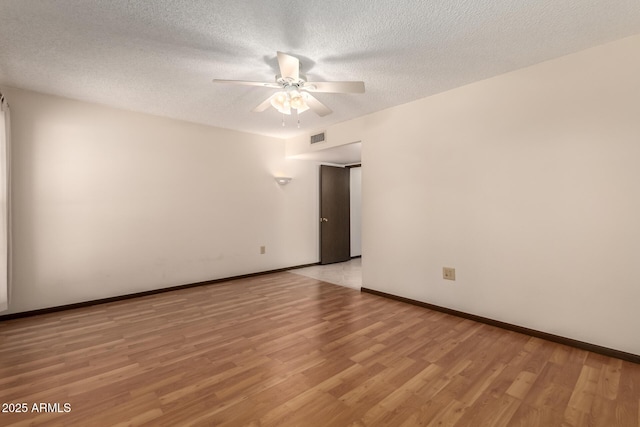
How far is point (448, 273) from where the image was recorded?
3232 mm

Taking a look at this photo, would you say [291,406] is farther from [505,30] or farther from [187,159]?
[187,159]

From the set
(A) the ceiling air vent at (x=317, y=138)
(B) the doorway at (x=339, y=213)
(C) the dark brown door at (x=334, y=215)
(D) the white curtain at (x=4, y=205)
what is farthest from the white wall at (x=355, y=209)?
(D) the white curtain at (x=4, y=205)

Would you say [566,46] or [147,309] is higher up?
[566,46]

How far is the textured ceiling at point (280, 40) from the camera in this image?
1.86m

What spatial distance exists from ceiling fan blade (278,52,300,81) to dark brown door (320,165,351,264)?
3731 millimetres

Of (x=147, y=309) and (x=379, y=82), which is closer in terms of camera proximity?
(x=379, y=82)

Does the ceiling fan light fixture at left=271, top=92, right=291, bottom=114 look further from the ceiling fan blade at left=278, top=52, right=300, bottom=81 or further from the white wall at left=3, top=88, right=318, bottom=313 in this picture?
the white wall at left=3, top=88, right=318, bottom=313

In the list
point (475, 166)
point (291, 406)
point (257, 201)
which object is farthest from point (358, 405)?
point (257, 201)

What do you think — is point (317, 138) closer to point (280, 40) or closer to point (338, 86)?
point (338, 86)

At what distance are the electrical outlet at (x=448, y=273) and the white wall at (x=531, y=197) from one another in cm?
5

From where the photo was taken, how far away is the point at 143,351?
240 centimetres

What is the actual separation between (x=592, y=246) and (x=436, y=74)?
201cm

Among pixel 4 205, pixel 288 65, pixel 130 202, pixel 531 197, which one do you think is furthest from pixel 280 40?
pixel 4 205

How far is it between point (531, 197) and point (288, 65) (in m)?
2.43
